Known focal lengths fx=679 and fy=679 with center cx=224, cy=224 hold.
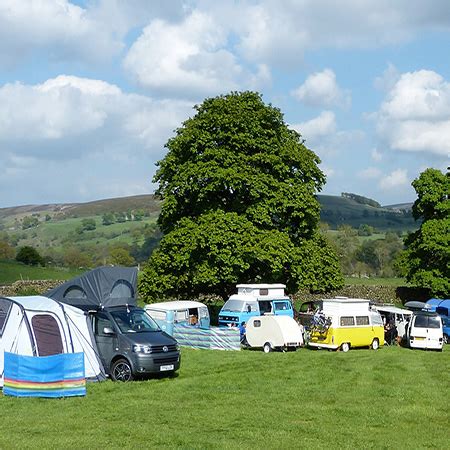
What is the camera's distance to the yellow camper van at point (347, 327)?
99.0ft

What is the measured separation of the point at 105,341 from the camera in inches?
818

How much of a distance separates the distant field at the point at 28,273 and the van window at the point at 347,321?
128 ft

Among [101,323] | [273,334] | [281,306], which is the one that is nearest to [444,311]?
[281,306]

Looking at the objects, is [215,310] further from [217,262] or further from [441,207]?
[441,207]

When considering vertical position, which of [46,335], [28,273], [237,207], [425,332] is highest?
[237,207]

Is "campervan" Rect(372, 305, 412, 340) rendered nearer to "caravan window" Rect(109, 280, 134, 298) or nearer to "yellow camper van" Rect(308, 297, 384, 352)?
"yellow camper van" Rect(308, 297, 384, 352)

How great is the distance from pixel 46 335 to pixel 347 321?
15.6 meters

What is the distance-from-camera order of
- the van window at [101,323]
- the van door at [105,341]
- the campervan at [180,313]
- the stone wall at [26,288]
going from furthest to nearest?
the stone wall at [26,288] < the campervan at [180,313] < the van window at [101,323] < the van door at [105,341]

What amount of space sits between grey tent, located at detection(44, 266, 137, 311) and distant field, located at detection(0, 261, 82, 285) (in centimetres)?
3356

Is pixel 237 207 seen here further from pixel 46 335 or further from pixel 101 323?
pixel 46 335

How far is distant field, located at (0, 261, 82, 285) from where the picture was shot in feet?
213

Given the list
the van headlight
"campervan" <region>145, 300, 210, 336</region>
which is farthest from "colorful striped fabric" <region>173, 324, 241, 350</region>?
the van headlight

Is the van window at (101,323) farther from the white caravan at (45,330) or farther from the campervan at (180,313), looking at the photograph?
the campervan at (180,313)

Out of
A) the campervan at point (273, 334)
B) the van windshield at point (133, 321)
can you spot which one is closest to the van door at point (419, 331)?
the campervan at point (273, 334)
